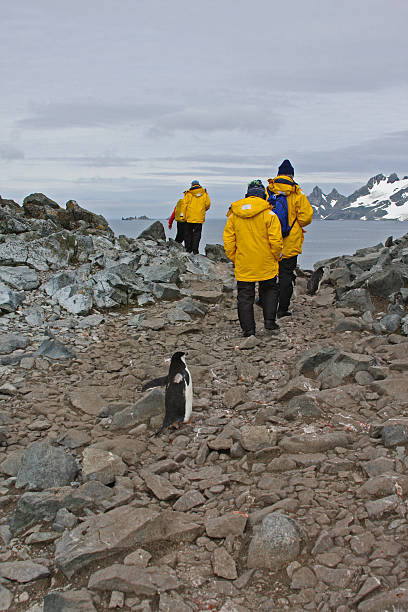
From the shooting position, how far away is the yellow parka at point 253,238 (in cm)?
780

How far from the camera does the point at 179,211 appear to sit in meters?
15.5

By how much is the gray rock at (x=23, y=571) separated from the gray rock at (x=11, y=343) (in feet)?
15.8

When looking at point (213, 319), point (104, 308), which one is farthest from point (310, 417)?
point (104, 308)

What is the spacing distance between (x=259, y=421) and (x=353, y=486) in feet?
5.02

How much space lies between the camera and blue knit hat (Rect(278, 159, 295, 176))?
28.2 ft

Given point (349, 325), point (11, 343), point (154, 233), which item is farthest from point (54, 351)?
point (154, 233)

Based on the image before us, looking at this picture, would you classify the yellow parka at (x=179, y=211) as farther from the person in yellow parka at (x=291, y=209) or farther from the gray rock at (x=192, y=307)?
the person in yellow parka at (x=291, y=209)

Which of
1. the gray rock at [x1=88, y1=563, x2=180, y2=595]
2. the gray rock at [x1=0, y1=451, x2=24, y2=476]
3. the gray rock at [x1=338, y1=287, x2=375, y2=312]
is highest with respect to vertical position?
the gray rock at [x1=338, y1=287, x2=375, y2=312]

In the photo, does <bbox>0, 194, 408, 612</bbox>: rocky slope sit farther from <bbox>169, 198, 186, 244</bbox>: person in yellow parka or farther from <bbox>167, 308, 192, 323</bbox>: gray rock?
<bbox>169, 198, 186, 244</bbox>: person in yellow parka

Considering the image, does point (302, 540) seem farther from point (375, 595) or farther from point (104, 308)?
point (104, 308)

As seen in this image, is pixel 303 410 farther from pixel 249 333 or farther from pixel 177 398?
pixel 249 333

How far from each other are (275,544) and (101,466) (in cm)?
186

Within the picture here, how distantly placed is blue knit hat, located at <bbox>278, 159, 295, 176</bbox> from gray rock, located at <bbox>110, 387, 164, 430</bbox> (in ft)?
15.4

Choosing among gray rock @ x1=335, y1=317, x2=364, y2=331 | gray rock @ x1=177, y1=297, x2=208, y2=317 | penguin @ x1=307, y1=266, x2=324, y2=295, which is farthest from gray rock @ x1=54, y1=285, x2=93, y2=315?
penguin @ x1=307, y1=266, x2=324, y2=295
